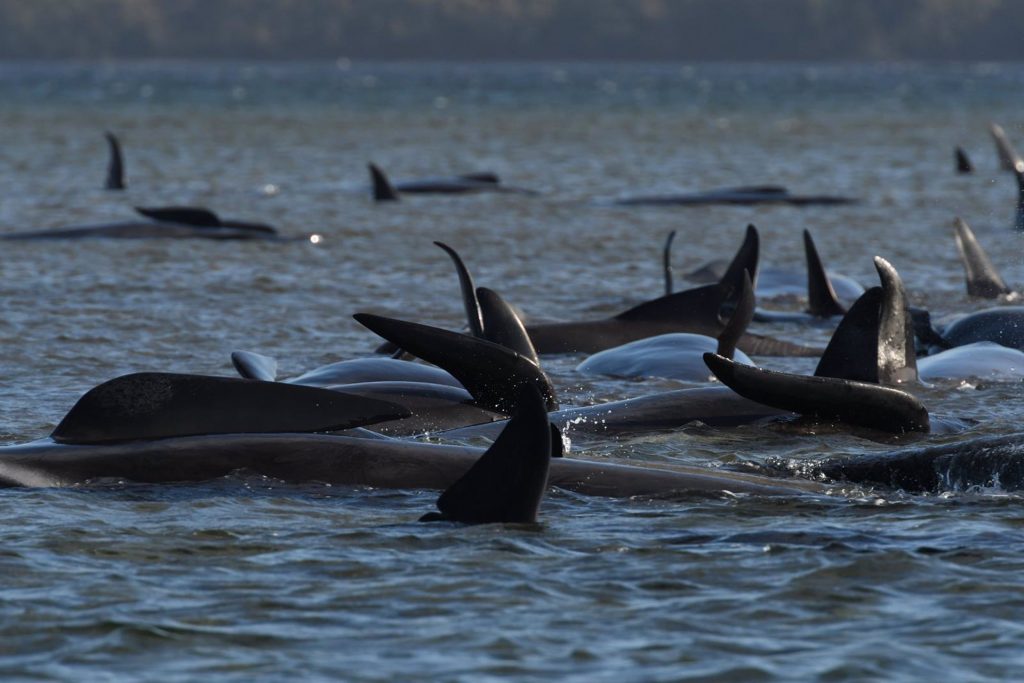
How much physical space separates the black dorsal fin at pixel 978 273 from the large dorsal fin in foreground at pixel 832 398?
6762mm

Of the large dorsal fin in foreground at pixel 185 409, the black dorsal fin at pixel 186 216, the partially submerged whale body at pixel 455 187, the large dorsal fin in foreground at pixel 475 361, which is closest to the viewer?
the large dorsal fin in foreground at pixel 185 409

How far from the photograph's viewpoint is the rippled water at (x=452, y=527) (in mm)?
6215

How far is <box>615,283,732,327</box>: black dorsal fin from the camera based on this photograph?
1288 centimetres

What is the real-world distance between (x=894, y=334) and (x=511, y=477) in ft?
13.5

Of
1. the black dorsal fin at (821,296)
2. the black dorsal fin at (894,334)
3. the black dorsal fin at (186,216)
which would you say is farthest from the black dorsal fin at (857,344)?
the black dorsal fin at (186,216)

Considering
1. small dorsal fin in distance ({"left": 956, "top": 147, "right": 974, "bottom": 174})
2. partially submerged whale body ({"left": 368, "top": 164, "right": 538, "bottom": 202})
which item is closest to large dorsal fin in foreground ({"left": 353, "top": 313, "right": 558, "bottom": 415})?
partially submerged whale body ({"left": 368, "top": 164, "right": 538, "bottom": 202})

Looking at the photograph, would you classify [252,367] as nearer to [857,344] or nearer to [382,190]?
[857,344]

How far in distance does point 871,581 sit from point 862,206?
71.8 feet

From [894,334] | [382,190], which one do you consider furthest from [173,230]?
[894,334]

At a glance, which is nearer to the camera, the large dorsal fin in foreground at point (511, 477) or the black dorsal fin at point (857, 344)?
the large dorsal fin in foreground at point (511, 477)

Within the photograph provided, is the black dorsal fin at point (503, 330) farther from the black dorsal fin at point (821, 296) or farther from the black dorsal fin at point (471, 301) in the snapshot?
the black dorsal fin at point (821, 296)

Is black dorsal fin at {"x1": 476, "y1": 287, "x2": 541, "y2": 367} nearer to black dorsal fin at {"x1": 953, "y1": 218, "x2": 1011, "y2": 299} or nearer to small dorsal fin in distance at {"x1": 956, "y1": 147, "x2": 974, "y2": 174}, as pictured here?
black dorsal fin at {"x1": 953, "y1": 218, "x2": 1011, "y2": 299}

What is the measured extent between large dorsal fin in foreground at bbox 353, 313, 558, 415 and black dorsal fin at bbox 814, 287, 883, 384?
1.46 m

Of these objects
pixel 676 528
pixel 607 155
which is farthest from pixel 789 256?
pixel 607 155
